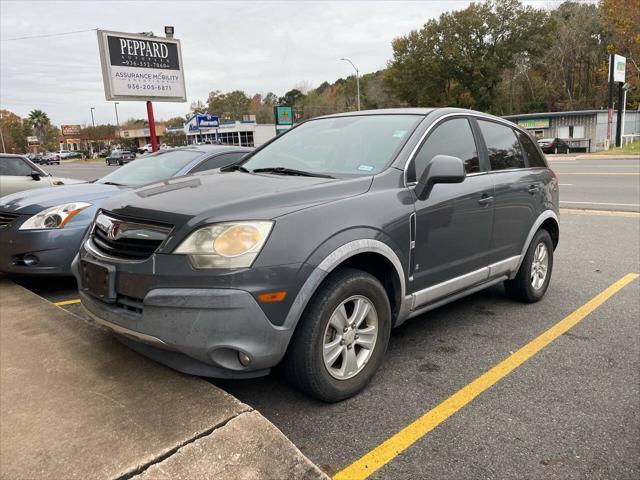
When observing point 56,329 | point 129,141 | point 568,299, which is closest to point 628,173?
point 568,299

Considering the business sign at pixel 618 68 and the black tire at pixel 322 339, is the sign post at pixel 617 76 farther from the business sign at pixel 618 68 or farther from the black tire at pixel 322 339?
the black tire at pixel 322 339

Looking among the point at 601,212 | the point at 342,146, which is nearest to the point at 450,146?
the point at 342,146

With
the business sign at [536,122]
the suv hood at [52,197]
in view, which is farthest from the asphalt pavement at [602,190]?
the business sign at [536,122]

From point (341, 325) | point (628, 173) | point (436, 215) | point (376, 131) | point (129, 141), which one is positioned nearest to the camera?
point (341, 325)

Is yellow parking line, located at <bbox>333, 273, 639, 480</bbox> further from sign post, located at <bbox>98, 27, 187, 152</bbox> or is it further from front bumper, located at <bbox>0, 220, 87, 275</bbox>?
sign post, located at <bbox>98, 27, 187, 152</bbox>

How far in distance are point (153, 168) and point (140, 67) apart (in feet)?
28.5

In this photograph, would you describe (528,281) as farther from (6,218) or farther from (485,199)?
(6,218)

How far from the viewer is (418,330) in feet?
13.6

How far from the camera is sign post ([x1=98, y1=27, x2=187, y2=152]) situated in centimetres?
1256

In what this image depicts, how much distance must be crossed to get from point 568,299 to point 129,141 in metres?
110

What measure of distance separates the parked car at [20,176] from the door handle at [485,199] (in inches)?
307

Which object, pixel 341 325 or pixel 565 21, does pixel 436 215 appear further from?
pixel 565 21

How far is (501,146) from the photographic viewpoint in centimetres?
439

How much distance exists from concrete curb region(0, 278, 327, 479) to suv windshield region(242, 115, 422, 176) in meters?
1.63
